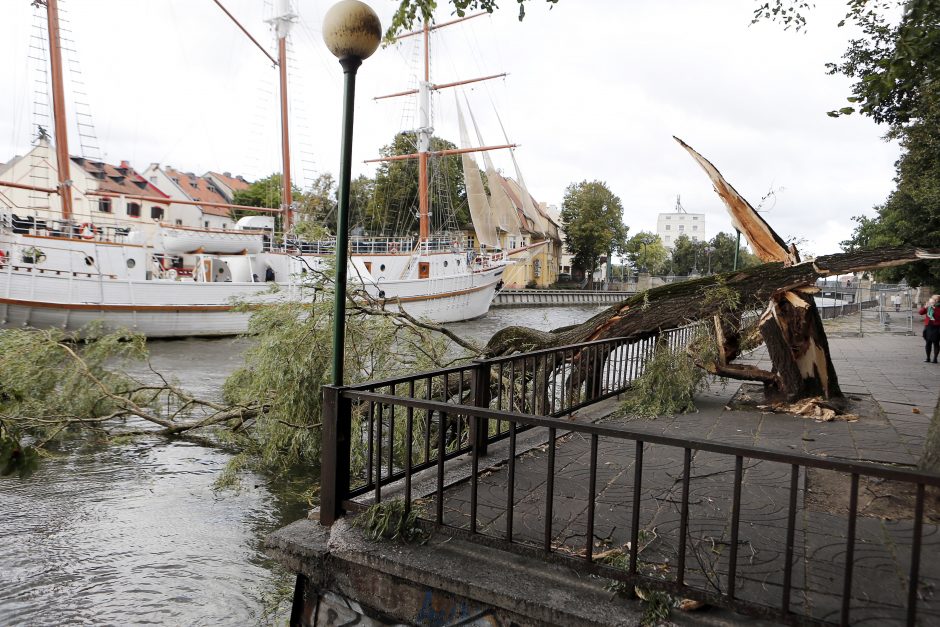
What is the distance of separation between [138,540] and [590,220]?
62.4 m

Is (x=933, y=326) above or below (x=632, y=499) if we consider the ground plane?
above

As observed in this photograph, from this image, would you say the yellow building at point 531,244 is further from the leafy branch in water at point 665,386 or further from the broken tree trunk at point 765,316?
the leafy branch in water at point 665,386

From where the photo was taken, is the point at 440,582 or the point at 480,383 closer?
the point at 440,582

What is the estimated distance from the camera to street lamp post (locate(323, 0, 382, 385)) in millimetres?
3506

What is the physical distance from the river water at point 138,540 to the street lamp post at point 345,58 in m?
2.42

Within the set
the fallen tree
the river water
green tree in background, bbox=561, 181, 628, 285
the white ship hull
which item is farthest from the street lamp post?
green tree in background, bbox=561, 181, 628, 285

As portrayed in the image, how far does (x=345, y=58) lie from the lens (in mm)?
3619

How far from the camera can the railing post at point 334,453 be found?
11.7ft

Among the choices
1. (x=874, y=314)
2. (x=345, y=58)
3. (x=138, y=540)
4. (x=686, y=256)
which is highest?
(x=345, y=58)

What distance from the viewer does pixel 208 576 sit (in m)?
4.95

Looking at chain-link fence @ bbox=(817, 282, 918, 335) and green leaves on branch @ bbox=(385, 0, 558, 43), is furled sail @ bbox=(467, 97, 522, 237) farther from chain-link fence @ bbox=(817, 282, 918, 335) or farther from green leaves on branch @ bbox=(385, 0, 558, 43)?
green leaves on branch @ bbox=(385, 0, 558, 43)

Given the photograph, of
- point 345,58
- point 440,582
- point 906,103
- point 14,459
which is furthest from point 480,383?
point 906,103

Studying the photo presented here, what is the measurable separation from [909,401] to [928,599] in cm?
653

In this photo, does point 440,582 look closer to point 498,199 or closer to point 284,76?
point 284,76
